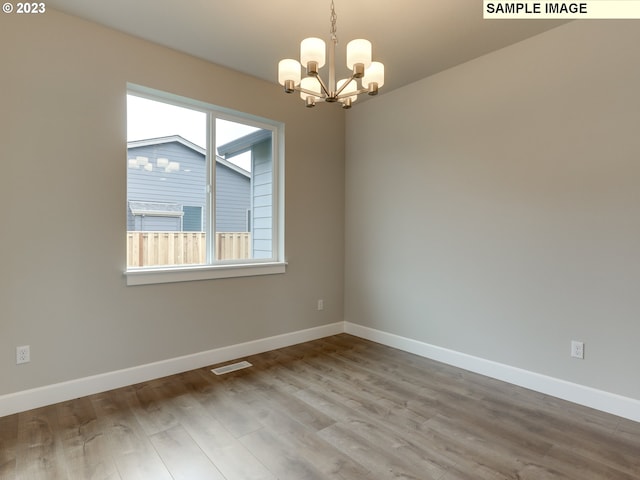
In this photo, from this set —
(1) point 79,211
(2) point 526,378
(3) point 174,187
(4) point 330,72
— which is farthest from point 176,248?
(2) point 526,378

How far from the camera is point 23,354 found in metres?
2.27

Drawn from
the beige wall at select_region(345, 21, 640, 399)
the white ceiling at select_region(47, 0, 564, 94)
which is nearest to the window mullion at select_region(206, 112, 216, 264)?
the white ceiling at select_region(47, 0, 564, 94)

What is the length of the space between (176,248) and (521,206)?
2.96m

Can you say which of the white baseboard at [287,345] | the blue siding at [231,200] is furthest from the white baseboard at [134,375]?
the blue siding at [231,200]

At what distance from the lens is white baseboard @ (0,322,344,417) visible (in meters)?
2.26

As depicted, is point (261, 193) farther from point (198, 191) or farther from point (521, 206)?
point (521, 206)

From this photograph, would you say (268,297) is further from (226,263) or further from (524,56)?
(524,56)

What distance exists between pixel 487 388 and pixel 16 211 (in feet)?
11.9

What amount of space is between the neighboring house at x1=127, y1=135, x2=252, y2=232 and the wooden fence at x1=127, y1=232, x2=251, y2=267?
0.06 m

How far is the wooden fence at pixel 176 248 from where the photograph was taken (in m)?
2.81

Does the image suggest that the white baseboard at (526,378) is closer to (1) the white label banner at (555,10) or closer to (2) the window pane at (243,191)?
(2) the window pane at (243,191)

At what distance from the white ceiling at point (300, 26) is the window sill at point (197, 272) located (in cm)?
187

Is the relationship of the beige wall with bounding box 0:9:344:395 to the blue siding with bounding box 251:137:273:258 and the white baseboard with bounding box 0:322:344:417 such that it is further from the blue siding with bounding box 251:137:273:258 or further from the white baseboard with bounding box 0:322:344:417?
the blue siding with bounding box 251:137:273:258

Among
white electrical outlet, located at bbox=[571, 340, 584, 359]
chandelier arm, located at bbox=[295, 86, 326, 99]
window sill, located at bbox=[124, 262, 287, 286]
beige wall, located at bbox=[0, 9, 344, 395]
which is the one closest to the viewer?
chandelier arm, located at bbox=[295, 86, 326, 99]
